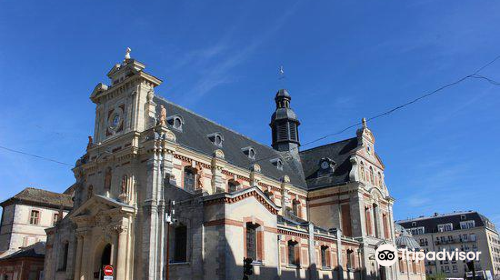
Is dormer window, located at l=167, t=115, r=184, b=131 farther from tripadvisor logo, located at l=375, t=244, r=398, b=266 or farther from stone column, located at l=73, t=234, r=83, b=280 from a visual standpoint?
tripadvisor logo, located at l=375, t=244, r=398, b=266

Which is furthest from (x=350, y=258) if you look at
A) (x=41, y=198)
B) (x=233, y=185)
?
(x=41, y=198)

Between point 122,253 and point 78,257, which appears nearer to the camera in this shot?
point 122,253

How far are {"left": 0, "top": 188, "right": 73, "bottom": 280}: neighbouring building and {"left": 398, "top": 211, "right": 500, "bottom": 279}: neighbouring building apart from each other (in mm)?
63220

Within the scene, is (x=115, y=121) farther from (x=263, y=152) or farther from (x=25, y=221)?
(x=25, y=221)

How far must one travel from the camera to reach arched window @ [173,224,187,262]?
25.8 meters

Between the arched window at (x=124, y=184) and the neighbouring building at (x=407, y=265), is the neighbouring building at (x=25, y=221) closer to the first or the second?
the arched window at (x=124, y=184)

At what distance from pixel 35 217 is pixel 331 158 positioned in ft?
107

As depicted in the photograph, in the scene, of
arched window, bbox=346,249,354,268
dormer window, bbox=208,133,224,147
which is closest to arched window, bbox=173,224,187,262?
dormer window, bbox=208,133,224,147

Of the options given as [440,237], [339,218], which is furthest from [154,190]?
[440,237]

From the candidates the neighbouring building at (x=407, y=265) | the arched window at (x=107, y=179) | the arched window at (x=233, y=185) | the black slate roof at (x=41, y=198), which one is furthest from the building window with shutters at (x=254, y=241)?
the black slate roof at (x=41, y=198)

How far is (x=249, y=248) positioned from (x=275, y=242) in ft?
7.90

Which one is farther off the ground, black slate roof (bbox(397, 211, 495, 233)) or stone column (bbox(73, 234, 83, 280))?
black slate roof (bbox(397, 211, 495, 233))

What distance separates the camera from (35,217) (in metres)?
46.6

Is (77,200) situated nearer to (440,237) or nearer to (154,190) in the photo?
(154,190)
